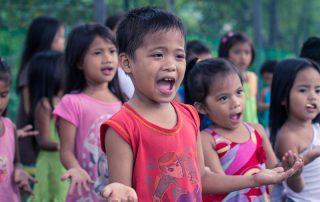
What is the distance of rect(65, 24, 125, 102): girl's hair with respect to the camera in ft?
16.6

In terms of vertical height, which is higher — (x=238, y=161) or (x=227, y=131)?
(x=227, y=131)

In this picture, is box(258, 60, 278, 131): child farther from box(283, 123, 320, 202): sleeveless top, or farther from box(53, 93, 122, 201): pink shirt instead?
box(53, 93, 122, 201): pink shirt

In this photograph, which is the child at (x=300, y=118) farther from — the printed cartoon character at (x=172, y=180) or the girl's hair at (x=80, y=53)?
the printed cartoon character at (x=172, y=180)

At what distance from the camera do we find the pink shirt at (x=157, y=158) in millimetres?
3207

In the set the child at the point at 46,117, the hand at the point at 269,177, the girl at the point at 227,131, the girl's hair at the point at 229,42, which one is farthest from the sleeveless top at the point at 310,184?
the girl's hair at the point at 229,42

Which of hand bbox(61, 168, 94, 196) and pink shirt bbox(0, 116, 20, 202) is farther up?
hand bbox(61, 168, 94, 196)

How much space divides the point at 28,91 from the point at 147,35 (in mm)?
3232

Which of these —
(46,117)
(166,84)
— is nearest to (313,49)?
(46,117)

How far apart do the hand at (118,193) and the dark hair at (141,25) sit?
2.61ft

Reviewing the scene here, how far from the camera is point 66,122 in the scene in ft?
15.8

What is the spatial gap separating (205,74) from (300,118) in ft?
2.83

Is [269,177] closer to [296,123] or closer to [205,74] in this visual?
[205,74]

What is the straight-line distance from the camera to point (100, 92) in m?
5.02

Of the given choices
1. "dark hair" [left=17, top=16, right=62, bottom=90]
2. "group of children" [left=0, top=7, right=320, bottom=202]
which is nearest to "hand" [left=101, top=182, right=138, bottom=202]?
"group of children" [left=0, top=7, right=320, bottom=202]
